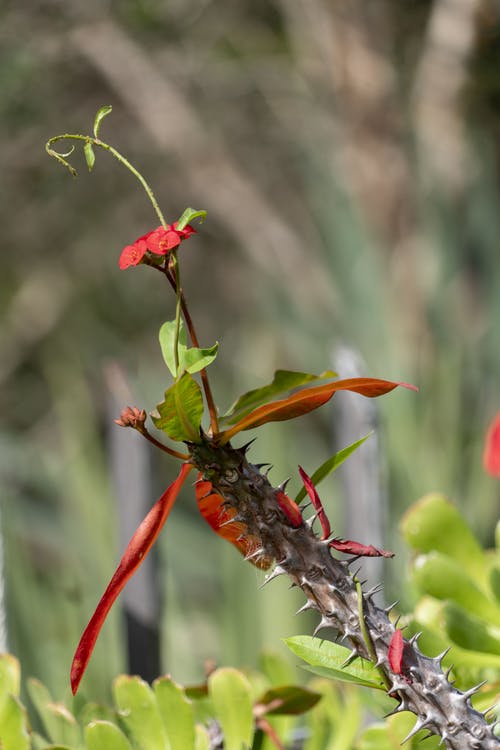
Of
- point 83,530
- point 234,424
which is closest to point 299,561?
point 234,424

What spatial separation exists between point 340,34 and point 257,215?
939mm

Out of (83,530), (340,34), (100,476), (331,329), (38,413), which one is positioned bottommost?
(83,530)

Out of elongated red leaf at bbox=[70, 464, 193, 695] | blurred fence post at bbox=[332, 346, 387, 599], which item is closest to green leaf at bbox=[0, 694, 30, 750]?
elongated red leaf at bbox=[70, 464, 193, 695]

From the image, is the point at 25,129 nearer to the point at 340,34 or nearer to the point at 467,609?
the point at 340,34

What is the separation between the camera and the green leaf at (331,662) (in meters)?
0.46

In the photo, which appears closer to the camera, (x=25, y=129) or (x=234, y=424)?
(x=234, y=424)

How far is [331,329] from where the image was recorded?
2512 millimetres

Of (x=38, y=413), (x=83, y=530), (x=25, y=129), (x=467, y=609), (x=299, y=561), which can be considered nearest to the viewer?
(x=299, y=561)

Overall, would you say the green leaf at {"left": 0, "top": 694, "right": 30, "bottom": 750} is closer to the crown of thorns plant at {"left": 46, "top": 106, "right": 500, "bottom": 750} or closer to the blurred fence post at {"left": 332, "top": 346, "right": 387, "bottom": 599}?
the crown of thorns plant at {"left": 46, "top": 106, "right": 500, "bottom": 750}

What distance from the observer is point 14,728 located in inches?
21.8

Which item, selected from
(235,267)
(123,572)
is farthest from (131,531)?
(235,267)

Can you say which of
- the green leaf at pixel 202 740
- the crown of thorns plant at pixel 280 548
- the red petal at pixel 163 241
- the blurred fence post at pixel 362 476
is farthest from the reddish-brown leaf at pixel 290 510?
the blurred fence post at pixel 362 476

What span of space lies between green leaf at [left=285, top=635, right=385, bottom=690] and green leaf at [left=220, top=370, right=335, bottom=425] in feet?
0.36

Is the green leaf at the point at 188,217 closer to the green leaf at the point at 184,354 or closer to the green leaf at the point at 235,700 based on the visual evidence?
the green leaf at the point at 184,354
